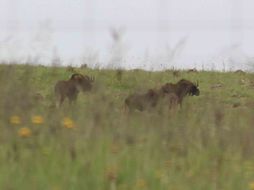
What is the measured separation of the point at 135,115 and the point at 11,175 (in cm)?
138

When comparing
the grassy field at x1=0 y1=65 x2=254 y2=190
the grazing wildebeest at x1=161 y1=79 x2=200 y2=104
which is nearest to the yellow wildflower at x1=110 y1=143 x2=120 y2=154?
the grassy field at x1=0 y1=65 x2=254 y2=190

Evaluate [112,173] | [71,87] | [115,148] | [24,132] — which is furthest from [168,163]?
[71,87]

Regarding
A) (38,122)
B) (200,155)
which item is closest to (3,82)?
(38,122)

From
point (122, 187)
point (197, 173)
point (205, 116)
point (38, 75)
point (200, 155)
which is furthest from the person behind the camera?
point (38, 75)

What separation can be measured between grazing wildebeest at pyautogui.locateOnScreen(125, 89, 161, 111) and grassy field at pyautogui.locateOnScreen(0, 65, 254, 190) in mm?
237

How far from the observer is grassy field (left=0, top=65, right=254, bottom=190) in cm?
295

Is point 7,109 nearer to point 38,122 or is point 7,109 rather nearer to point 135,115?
point 38,122

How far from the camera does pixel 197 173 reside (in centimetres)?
320

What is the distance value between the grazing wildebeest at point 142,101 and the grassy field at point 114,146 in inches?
9.3

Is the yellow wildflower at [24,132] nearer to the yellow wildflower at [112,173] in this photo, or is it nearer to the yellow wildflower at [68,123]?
the yellow wildflower at [68,123]

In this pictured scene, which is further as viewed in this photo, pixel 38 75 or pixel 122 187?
pixel 38 75

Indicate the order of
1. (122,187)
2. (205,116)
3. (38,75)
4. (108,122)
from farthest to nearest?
(38,75), (205,116), (108,122), (122,187)

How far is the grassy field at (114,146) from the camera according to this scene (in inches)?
116

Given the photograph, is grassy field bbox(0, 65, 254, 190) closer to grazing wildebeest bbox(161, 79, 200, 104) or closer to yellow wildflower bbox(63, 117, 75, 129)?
yellow wildflower bbox(63, 117, 75, 129)
